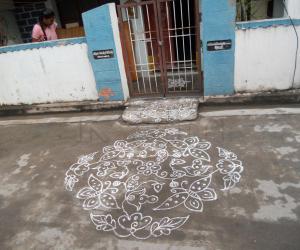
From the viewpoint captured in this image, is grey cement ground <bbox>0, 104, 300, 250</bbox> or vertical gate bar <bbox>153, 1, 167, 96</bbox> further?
vertical gate bar <bbox>153, 1, 167, 96</bbox>

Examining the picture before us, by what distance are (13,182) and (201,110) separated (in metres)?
3.55

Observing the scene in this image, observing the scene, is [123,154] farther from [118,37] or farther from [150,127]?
[118,37]

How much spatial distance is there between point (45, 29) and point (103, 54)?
72.3 inches

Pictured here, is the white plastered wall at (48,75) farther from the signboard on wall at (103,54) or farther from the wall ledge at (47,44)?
the signboard on wall at (103,54)

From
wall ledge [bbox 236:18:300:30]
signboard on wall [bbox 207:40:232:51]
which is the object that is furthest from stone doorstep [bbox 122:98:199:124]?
wall ledge [bbox 236:18:300:30]

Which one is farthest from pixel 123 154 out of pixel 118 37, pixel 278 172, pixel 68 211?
pixel 118 37

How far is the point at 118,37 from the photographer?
5.92 metres

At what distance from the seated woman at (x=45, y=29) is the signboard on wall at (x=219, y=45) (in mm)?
3669

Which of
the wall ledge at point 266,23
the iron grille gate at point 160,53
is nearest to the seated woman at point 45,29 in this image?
the iron grille gate at point 160,53

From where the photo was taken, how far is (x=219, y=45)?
17.5 feet

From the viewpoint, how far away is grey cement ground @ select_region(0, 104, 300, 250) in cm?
291

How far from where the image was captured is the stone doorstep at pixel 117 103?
5.50 meters

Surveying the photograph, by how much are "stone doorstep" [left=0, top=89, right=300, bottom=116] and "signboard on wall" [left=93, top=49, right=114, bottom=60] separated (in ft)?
3.25

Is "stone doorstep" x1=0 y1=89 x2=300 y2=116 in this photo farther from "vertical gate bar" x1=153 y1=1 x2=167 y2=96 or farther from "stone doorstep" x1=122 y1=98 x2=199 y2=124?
"vertical gate bar" x1=153 y1=1 x2=167 y2=96
